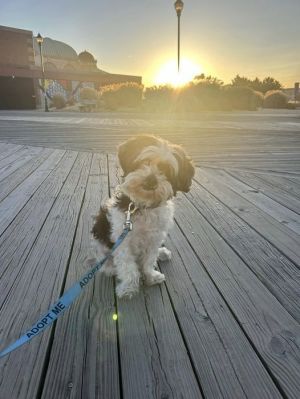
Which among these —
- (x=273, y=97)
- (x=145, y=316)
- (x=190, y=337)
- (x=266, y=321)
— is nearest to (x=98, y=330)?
(x=145, y=316)

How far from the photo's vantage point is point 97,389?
1.71 m

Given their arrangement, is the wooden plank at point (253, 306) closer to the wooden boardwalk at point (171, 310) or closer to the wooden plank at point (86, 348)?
the wooden boardwalk at point (171, 310)

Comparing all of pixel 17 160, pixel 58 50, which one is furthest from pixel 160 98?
pixel 58 50

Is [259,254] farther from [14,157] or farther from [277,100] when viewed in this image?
[277,100]

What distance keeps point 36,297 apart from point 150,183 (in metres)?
1.26

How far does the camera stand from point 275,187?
5.20 meters

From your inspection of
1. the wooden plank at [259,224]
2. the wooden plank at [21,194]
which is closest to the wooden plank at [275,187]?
the wooden plank at [259,224]

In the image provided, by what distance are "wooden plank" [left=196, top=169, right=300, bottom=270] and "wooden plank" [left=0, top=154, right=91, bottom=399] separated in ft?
6.26

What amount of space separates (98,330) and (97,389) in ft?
1.49

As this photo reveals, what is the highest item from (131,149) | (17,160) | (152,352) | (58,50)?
(58,50)

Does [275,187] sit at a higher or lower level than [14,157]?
lower

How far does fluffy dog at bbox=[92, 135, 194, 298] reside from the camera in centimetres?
254

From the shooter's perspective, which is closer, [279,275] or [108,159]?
[279,275]

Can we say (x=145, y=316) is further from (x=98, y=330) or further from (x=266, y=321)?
(x=266, y=321)
